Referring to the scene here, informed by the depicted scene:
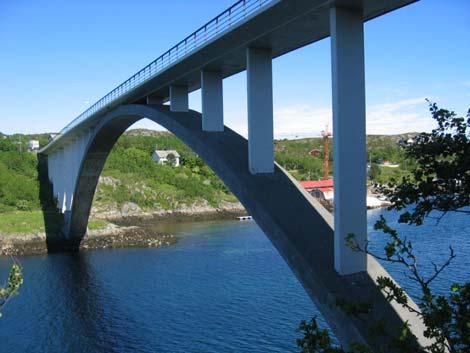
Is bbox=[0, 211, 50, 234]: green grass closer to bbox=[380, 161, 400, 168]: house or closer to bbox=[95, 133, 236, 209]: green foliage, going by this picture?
bbox=[95, 133, 236, 209]: green foliage

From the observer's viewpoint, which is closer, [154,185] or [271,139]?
[271,139]

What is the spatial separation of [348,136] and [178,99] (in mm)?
A: 10563

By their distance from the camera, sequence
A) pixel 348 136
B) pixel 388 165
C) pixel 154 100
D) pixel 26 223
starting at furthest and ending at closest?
pixel 388 165, pixel 26 223, pixel 154 100, pixel 348 136

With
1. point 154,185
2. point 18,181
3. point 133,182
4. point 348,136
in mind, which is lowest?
point 154,185

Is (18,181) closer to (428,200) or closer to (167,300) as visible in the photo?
(167,300)

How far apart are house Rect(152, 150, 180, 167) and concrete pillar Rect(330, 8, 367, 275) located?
2655 inches

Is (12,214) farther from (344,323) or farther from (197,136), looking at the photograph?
(344,323)

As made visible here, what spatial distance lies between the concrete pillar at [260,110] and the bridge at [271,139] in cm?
2

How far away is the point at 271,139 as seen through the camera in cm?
1177

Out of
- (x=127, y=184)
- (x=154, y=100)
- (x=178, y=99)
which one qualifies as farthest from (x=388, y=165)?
(x=178, y=99)

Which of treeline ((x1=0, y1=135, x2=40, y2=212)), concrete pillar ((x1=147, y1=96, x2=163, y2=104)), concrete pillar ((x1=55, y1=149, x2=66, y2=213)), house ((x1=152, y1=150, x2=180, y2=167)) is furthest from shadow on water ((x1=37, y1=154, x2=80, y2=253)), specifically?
house ((x1=152, y1=150, x2=180, y2=167))

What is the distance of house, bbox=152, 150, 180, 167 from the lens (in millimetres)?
77500

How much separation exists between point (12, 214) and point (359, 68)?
1573 inches

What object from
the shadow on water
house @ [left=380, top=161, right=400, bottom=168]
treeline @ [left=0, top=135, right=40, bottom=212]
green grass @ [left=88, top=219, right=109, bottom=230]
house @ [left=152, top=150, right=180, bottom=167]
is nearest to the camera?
the shadow on water
